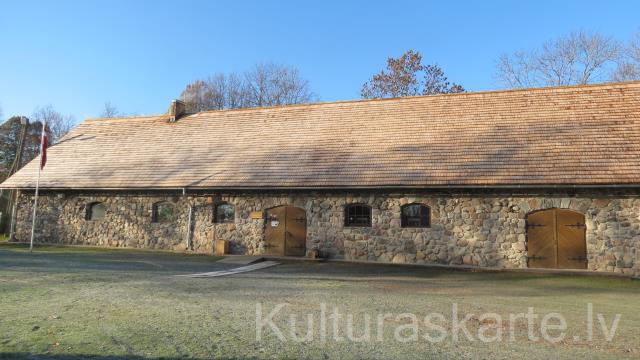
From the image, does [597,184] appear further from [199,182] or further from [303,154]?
[199,182]

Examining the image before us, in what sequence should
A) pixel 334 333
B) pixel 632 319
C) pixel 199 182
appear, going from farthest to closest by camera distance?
pixel 199 182 < pixel 632 319 < pixel 334 333

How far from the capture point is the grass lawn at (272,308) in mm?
4719

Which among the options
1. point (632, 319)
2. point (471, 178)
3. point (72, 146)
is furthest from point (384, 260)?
point (72, 146)

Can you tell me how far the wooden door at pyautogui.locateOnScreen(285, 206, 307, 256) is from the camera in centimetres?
1425

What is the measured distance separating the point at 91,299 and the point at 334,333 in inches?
162

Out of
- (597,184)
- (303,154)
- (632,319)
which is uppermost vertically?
(303,154)

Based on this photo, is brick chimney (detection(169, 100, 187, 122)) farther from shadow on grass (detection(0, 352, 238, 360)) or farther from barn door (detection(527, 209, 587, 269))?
shadow on grass (detection(0, 352, 238, 360))

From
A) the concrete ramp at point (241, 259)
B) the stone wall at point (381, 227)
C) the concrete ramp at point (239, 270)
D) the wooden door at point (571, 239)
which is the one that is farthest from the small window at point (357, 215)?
the wooden door at point (571, 239)

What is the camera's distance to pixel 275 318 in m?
6.03

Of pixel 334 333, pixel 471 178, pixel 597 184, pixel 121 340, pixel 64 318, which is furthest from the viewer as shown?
pixel 471 178

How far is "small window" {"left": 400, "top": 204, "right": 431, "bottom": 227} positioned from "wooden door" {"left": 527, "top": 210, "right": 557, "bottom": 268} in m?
2.76

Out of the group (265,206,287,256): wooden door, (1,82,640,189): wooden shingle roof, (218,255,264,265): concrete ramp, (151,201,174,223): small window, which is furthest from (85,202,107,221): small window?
(265,206,287,256): wooden door

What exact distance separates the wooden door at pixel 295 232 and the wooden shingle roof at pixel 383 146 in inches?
42.5

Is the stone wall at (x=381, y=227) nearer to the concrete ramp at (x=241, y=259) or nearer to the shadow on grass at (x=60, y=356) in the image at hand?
the concrete ramp at (x=241, y=259)
